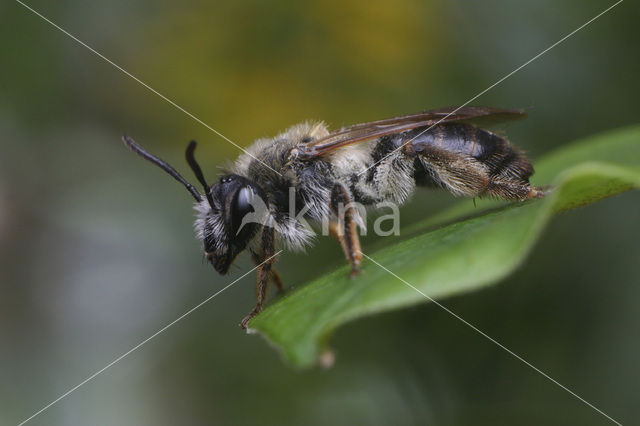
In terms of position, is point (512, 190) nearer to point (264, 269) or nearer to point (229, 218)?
point (264, 269)

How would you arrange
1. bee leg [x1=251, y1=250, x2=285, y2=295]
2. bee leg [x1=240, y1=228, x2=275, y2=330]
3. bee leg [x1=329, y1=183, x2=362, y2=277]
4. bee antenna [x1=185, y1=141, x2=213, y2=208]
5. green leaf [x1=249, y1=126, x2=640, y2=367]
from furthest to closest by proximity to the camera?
1. bee leg [x1=251, y1=250, x2=285, y2=295]
2. bee leg [x1=240, y1=228, x2=275, y2=330]
3. bee antenna [x1=185, y1=141, x2=213, y2=208]
4. bee leg [x1=329, y1=183, x2=362, y2=277]
5. green leaf [x1=249, y1=126, x2=640, y2=367]

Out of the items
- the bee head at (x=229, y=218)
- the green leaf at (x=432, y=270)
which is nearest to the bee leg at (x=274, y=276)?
the bee head at (x=229, y=218)

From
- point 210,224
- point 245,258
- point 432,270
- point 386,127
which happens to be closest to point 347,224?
point 386,127

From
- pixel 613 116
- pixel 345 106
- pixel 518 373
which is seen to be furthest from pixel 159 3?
pixel 518 373

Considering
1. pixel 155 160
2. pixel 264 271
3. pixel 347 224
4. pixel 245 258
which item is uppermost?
pixel 155 160

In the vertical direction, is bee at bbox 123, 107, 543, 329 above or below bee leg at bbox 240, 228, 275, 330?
above

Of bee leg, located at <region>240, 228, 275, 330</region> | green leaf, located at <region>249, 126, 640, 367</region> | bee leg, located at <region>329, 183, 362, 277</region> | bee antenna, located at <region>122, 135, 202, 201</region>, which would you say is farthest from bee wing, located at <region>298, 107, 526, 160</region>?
green leaf, located at <region>249, 126, 640, 367</region>

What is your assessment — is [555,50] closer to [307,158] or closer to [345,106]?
[345,106]

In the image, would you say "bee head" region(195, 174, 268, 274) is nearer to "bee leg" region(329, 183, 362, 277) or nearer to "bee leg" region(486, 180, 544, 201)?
"bee leg" region(329, 183, 362, 277)
